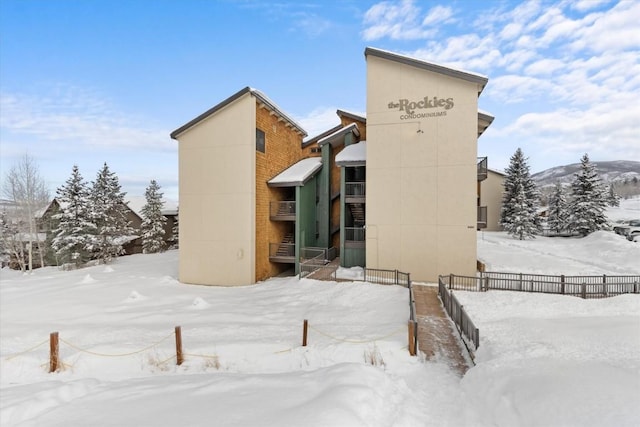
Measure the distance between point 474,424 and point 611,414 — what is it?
5.64 ft

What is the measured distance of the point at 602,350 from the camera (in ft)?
21.0

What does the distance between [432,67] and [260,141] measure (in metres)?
10.7

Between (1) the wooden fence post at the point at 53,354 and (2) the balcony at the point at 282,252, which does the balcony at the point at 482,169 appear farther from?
(1) the wooden fence post at the point at 53,354

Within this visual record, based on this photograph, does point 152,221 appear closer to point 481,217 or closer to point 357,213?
point 357,213

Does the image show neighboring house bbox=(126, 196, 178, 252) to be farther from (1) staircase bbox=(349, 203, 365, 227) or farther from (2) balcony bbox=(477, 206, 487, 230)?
(2) balcony bbox=(477, 206, 487, 230)

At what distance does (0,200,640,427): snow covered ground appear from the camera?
463 cm

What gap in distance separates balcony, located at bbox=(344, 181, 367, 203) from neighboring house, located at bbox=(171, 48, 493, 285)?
0.22ft

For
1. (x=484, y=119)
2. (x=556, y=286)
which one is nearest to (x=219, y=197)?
Answer: (x=484, y=119)

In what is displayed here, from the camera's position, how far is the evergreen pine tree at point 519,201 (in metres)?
36.3

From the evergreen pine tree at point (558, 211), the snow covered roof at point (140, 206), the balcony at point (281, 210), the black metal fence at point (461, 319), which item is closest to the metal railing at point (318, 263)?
the balcony at point (281, 210)

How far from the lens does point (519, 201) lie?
3741cm

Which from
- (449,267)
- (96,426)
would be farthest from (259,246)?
(96,426)

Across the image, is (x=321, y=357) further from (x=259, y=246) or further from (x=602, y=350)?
(x=259, y=246)

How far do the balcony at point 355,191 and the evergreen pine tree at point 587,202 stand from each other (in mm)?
32529
